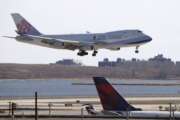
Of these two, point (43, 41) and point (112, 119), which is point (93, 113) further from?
point (43, 41)

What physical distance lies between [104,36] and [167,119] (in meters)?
42.5

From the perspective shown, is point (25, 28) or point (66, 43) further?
point (25, 28)

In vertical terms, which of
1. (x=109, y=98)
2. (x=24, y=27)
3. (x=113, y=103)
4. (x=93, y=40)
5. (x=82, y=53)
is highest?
(x=24, y=27)

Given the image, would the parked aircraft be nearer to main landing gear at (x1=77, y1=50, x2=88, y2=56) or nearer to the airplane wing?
main landing gear at (x1=77, y1=50, x2=88, y2=56)

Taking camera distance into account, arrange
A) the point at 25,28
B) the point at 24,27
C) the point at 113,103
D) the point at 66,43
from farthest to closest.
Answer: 1. the point at 24,27
2. the point at 25,28
3. the point at 66,43
4. the point at 113,103

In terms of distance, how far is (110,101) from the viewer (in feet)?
180

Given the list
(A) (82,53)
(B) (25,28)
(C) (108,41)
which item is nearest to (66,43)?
(C) (108,41)

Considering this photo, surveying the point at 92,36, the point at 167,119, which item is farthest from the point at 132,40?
the point at 167,119

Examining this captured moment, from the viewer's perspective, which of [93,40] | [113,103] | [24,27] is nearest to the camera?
[113,103]

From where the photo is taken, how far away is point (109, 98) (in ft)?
180

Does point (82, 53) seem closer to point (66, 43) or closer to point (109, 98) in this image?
point (66, 43)

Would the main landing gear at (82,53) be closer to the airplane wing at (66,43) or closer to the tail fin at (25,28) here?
the airplane wing at (66,43)

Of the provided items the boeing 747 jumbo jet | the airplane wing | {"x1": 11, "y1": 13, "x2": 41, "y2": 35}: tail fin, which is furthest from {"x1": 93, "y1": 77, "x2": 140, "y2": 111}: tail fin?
{"x1": 11, "y1": 13, "x2": 41, "y2": 35}: tail fin

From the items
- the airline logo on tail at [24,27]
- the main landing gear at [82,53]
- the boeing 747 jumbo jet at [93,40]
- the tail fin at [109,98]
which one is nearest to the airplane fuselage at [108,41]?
the boeing 747 jumbo jet at [93,40]
